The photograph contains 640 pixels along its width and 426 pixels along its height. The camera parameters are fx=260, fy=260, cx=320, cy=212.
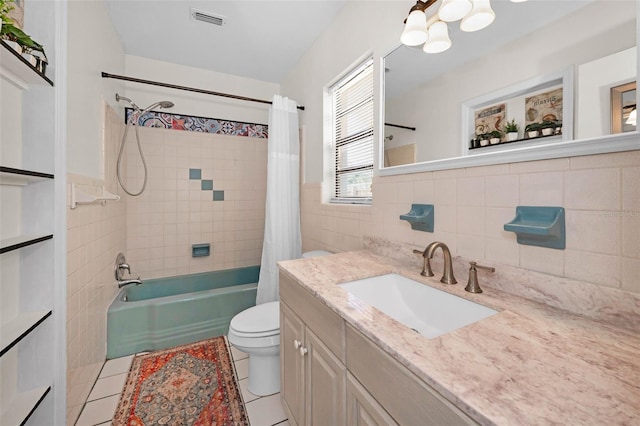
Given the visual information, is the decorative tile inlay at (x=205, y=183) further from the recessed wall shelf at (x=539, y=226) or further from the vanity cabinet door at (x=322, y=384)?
the recessed wall shelf at (x=539, y=226)

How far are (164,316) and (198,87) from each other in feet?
7.39

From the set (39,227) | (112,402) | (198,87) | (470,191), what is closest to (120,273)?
(112,402)

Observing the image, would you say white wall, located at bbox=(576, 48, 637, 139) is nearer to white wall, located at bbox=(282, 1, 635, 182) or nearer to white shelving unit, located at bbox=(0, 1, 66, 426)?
white wall, located at bbox=(282, 1, 635, 182)

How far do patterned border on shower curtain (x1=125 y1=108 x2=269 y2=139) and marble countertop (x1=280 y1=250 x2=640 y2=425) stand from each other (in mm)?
2629

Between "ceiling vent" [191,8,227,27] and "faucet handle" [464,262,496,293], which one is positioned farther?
"ceiling vent" [191,8,227,27]

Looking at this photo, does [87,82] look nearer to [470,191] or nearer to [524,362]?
[470,191]

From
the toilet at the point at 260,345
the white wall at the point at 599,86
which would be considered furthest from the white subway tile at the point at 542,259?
→ the toilet at the point at 260,345

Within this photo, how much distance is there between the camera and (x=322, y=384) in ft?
2.97

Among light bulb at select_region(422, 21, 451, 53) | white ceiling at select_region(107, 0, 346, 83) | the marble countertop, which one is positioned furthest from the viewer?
white ceiling at select_region(107, 0, 346, 83)

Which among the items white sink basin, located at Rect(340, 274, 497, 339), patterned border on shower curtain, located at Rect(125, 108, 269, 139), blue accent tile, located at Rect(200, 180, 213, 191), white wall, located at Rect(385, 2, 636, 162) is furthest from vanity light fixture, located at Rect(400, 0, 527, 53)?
blue accent tile, located at Rect(200, 180, 213, 191)

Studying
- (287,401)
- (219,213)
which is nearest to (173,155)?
(219,213)

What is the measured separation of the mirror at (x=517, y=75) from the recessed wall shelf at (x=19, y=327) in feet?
5.26

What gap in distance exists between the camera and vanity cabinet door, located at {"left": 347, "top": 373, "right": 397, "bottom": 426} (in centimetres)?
63

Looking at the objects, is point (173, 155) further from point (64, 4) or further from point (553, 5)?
point (553, 5)
